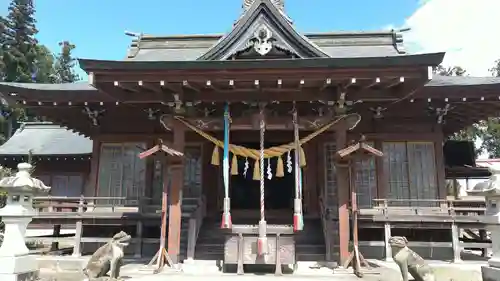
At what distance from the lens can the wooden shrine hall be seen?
8188 mm

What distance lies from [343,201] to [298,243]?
1.97 m

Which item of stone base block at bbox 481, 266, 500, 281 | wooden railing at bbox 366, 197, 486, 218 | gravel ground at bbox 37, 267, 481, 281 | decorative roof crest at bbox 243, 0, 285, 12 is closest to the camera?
stone base block at bbox 481, 266, 500, 281

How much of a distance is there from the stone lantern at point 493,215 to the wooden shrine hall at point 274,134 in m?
2.12

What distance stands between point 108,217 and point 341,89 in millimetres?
7304

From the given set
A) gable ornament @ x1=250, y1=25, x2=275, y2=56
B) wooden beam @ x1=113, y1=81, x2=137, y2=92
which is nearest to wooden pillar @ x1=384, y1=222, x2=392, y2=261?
gable ornament @ x1=250, y1=25, x2=275, y2=56

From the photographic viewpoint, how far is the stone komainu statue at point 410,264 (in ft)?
21.3

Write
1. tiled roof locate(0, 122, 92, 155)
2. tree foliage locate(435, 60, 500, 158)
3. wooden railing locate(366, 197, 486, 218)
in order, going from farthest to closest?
tree foliage locate(435, 60, 500, 158)
tiled roof locate(0, 122, 92, 155)
wooden railing locate(366, 197, 486, 218)

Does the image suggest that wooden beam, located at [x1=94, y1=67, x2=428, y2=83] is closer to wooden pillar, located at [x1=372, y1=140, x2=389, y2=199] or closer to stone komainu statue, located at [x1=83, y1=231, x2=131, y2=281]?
stone komainu statue, located at [x1=83, y1=231, x2=131, y2=281]

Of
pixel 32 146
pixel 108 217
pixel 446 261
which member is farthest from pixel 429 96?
pixel 32 146

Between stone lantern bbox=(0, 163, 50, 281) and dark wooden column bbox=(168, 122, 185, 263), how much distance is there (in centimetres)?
271

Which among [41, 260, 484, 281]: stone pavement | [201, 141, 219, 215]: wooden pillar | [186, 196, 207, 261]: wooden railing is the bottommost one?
[41, 260, 484, 281]: stone pavement

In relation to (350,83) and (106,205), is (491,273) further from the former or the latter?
(106,205)

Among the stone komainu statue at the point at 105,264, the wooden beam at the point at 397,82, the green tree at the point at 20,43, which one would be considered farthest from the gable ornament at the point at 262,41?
the green tree at the point at 20,43

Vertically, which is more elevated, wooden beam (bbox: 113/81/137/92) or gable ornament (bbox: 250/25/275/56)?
gable ornament (bbox: 250/25/275/56)
